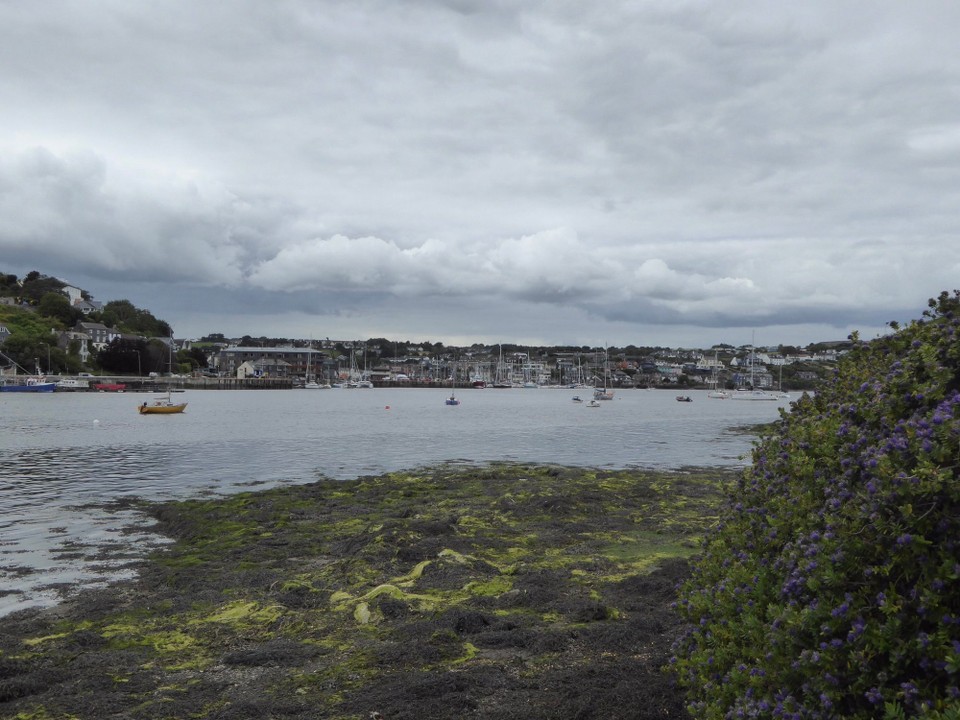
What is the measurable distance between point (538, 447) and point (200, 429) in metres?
33.8

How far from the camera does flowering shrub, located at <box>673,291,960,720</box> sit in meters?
3.35

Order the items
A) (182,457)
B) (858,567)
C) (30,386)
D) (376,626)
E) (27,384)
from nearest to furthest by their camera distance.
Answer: (858,567) → (376,626) → (182,457) → (30,386) → (27,384)

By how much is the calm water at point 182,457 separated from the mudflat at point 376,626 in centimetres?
210

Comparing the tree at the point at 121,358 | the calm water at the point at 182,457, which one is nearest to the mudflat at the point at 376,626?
the calm water at the point at 182,457

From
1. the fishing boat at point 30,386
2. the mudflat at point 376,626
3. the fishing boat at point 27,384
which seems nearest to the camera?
the mudflat at point 376,626

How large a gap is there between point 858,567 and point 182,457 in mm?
42854

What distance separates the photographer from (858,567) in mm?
3629

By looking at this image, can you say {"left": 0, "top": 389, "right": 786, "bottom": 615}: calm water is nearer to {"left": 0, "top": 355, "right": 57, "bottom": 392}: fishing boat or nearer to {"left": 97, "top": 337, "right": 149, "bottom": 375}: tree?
{"left": 0, "top": 355, "right": 57, "bottom": 392}: fishing boat

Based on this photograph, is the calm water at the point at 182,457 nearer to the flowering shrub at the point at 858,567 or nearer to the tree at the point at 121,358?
the flowering shrub at the point at 858,567

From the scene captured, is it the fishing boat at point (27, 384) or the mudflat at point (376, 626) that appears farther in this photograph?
the fishing boat at point (27, 384)

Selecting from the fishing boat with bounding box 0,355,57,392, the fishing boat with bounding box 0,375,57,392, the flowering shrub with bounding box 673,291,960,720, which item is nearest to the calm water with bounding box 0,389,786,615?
the flowering shrub with bounding box 673,291,960,720

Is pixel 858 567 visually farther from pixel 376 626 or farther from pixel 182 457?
pixel 182 457

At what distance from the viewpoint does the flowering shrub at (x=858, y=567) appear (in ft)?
11.0

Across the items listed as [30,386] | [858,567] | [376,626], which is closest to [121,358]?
[30,386]
